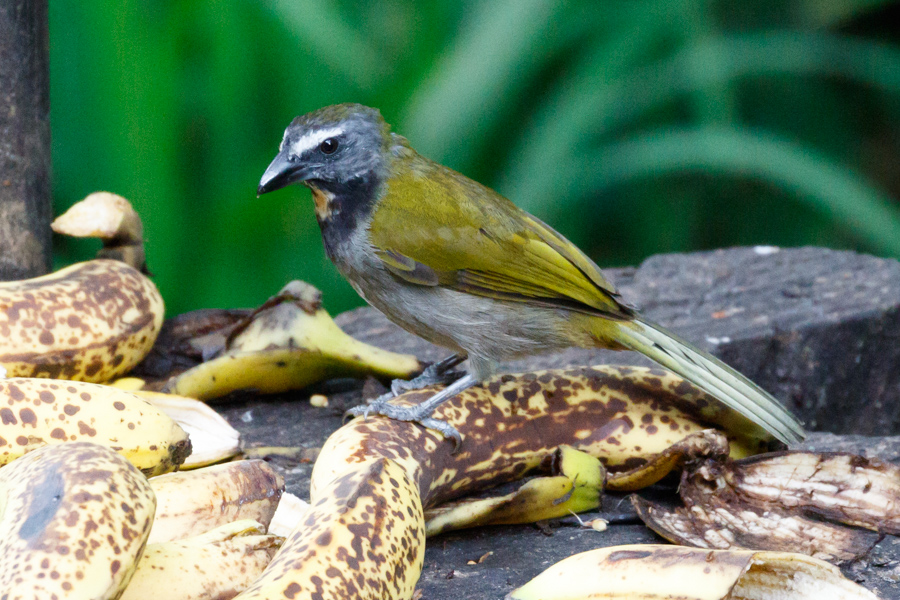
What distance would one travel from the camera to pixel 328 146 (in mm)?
2262

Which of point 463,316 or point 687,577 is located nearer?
point 687,577

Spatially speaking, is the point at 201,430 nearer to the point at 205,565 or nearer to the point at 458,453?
the point at 458,453

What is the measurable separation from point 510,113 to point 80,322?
8.03ft

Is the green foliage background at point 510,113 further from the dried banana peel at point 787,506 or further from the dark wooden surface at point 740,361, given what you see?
the dried banana peel at point 787,506

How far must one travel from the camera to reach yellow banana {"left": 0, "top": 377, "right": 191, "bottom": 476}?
4.64 feet

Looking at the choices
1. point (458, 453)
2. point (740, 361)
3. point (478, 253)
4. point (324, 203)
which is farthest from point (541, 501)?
point (740, 361)

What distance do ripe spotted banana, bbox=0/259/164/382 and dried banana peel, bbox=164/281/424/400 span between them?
0.55 ft

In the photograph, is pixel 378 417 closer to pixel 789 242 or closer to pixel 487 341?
pixel 487 341

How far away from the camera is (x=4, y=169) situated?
2.25 meters

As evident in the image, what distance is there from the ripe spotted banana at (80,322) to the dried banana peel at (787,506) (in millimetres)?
1200

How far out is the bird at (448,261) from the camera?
2.17m

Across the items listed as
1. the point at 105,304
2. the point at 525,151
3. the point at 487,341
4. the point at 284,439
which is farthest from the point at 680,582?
the point at 525,151

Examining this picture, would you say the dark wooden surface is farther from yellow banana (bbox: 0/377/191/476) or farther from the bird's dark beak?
the bird's dark beak

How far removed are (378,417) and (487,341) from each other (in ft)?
1.52
